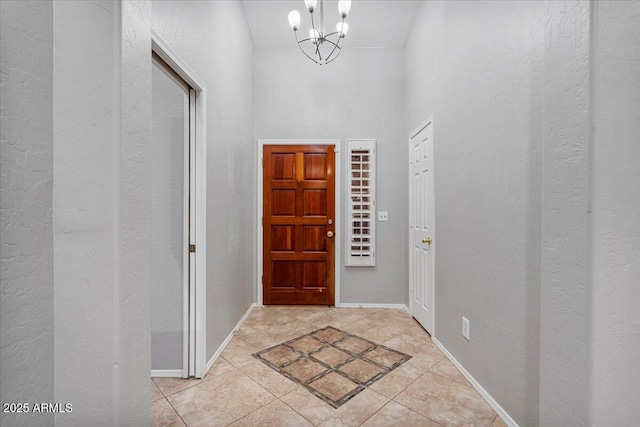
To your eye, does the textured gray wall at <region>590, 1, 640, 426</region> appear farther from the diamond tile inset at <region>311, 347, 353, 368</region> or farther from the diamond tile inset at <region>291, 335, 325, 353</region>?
the diamond tile inset at <region>291, 335, 325, 353</region>

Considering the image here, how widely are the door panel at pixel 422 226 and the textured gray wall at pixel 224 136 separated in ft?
6.26

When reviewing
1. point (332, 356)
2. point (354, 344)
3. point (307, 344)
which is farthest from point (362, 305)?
point (332, 356)

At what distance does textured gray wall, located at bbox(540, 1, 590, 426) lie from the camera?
0.84m

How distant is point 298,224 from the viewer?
140 inches

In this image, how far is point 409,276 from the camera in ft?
10.8

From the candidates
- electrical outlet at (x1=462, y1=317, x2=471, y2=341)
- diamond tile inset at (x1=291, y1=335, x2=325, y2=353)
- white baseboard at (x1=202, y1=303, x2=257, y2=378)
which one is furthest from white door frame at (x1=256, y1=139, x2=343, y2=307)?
→ electrical outlet at (x1=462, y1=317, x2=471, y2=341)

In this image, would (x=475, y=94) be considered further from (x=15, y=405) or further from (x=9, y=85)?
(x=15, y=405)

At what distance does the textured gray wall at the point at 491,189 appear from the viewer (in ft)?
4.53

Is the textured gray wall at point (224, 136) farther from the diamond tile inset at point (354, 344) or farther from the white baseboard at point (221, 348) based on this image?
the diamond tile inset at point (354, 344)

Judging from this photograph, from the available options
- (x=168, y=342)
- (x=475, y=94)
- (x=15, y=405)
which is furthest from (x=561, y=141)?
(x=168, y=342)

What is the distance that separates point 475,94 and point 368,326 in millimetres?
2323

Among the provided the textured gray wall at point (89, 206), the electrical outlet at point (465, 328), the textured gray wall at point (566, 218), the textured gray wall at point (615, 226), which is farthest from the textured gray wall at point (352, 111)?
the textured gray wall at point (89, 206)

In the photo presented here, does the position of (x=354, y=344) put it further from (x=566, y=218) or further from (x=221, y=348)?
(x=566, y=218)

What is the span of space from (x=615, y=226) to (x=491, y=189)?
0.93m
